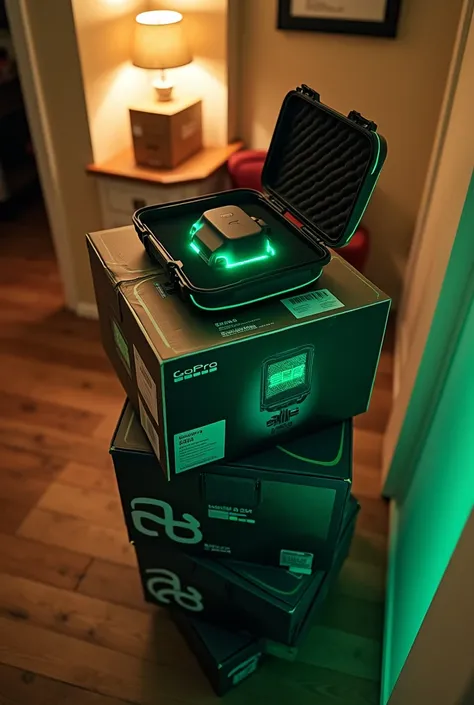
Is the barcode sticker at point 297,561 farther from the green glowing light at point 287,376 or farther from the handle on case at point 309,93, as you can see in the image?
the handle on case at point 309,93

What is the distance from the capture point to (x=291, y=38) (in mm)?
2150

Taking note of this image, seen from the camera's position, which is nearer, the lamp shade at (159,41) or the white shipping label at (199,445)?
the white shipping label at (199,445)

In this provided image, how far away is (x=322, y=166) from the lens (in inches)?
43.0

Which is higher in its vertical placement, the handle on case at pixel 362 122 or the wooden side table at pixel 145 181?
the handle on case at pixel 362 122

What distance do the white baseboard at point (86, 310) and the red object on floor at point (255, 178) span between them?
822 millimetres

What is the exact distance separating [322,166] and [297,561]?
817mm

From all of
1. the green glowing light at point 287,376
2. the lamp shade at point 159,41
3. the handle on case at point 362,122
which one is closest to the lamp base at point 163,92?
the lamp shade at point 159,41

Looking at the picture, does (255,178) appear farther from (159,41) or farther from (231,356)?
(231,356)

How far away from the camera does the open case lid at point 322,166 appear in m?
0.97

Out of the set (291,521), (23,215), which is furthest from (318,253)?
(23,215)

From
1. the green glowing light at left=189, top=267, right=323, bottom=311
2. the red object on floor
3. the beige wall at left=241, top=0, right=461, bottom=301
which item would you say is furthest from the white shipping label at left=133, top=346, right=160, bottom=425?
the beige wall at left=241, top=0, right=461, bottom=301

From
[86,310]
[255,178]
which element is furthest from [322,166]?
[86,310]

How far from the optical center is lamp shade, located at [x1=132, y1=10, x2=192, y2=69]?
196 cm

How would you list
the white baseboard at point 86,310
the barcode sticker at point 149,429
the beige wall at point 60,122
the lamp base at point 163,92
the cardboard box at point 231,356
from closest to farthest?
the cardboard box at point 231,356
the barcode sticker at point 149,429
the beige wall at point 60,122
the lamp base at point 163,92
the white baseboard at point 86,310
